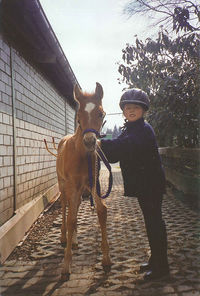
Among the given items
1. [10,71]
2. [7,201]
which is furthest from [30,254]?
[10,71]

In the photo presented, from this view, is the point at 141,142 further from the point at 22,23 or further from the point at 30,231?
the point at 22,23

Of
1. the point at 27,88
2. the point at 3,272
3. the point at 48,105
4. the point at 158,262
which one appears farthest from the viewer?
the point at 48,105

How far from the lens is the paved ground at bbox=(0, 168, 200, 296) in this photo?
2639mm

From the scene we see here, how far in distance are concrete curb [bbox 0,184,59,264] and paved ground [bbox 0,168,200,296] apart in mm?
219

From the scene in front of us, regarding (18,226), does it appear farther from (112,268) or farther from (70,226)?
(112,268)

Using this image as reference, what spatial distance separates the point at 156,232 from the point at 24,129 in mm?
3357

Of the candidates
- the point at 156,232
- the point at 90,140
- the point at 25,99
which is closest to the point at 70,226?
the point at 156,232

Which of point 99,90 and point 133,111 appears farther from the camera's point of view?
point 99,90

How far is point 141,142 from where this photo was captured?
292cm

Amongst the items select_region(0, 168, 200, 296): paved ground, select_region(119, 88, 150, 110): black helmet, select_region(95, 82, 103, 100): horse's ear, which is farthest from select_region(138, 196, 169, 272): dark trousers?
select_region(95, 82, 103, 100): horse's ear

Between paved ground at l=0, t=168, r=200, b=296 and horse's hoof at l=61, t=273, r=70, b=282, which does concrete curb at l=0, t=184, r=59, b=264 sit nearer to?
paved ground at l=0, t=168, r=200, b=296

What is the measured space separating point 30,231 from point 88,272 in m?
1.99

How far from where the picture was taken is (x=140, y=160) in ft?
9.73

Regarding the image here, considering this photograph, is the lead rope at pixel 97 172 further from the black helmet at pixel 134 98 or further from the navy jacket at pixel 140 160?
the black helmet at pixel 134 98
